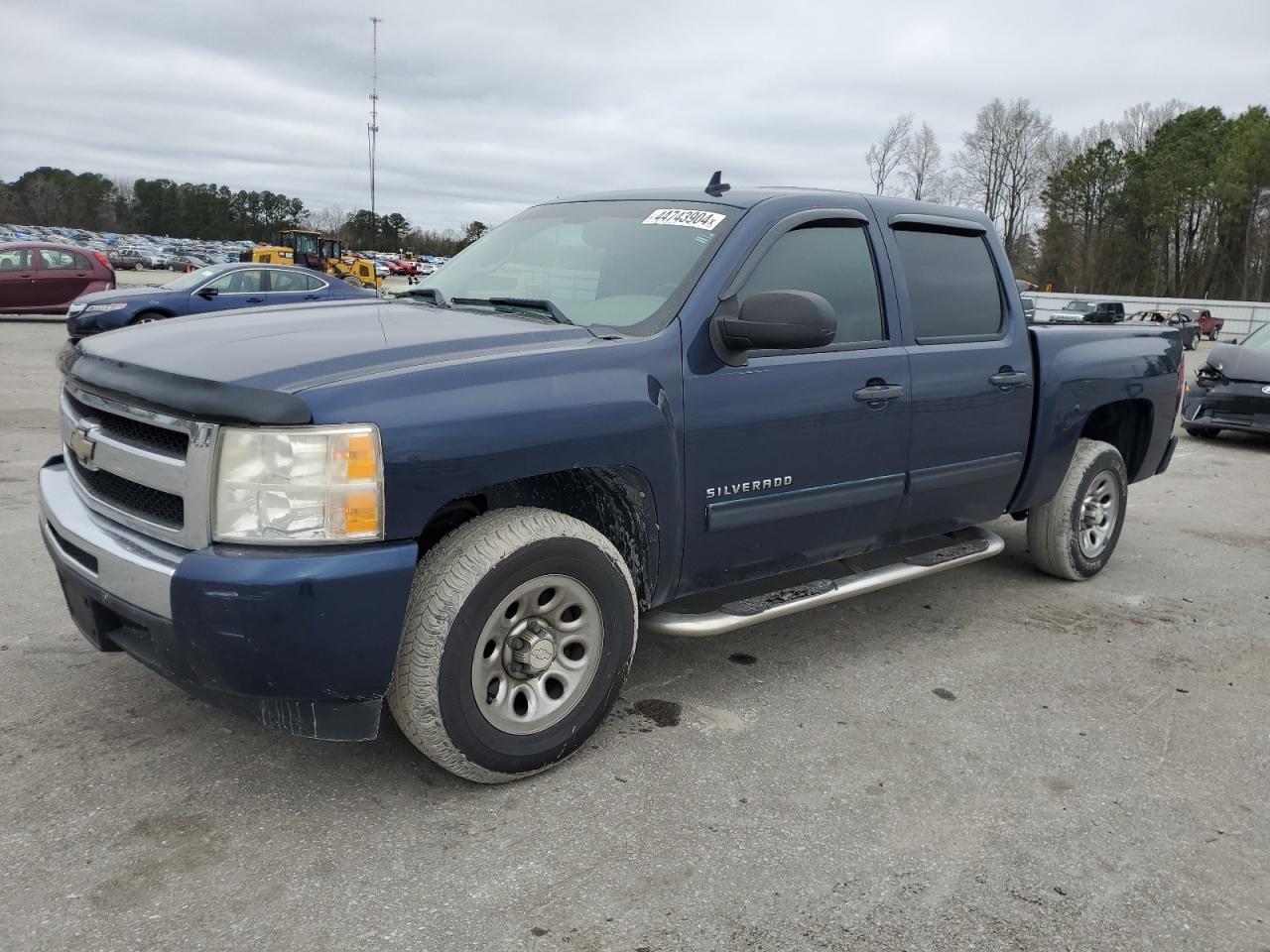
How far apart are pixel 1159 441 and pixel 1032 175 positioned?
72.8 metres

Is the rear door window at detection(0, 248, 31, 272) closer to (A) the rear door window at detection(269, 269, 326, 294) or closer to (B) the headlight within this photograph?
(A) the rear door window at detection(269, 269, 326, 294)

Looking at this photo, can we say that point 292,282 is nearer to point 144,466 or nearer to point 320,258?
point 144,466

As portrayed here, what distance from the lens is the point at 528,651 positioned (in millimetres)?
2916

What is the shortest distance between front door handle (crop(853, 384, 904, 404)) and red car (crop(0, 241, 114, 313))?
18.8m

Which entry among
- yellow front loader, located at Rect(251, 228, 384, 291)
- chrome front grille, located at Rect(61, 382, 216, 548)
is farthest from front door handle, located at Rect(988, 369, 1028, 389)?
yellow front loader, located at Rect(251, 228, 384, 291)

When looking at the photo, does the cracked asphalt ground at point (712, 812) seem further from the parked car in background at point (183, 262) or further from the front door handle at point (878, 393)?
the parked car in background at point (183, 262)

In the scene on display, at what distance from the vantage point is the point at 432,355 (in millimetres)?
2840

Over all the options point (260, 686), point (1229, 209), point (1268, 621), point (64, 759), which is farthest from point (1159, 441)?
point (1229, 209)

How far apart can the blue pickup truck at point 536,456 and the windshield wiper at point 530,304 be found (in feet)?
0.04

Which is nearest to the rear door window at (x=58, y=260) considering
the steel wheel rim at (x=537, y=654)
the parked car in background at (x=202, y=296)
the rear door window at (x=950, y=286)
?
the parked car in background at (x=202, y=296)

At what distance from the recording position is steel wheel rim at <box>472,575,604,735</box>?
9.41 ft

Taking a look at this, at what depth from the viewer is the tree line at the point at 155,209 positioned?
111562mm

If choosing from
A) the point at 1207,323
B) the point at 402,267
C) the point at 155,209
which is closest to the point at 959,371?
the point at 1207,323

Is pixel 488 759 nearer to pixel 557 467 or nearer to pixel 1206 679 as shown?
pixel 557 467
